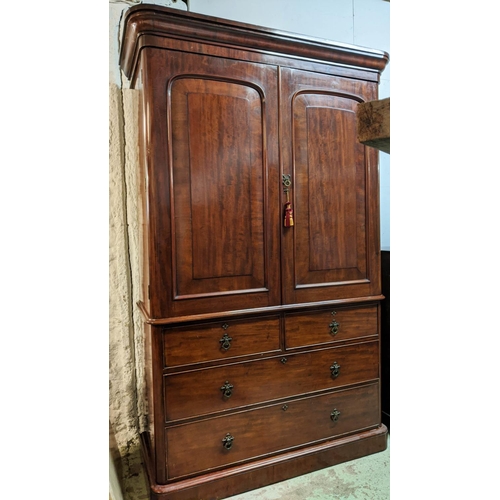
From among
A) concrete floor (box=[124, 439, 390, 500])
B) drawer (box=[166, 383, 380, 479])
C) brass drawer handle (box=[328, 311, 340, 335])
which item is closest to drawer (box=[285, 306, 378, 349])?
brass drawer handle (box=[328, 311, 340, 335])

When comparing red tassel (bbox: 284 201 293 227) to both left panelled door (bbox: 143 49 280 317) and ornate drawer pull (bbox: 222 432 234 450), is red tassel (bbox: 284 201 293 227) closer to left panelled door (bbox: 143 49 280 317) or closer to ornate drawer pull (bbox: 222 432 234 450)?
left panelled door (bbox: 143 49 280 317)

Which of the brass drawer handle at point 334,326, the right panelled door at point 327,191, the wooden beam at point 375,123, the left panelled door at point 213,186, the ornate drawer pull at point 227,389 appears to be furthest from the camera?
the brass drawer handle at point 334,326

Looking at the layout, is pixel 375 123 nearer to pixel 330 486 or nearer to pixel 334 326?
pixel 334 326

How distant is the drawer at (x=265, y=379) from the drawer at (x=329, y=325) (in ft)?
0.18

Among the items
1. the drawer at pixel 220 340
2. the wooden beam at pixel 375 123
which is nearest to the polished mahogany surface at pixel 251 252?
the drawer at pixel 220 340

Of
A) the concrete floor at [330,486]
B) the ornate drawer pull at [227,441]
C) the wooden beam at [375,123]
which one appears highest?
the wooden beam at [375,123]

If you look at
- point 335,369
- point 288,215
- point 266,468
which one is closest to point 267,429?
point 266,468

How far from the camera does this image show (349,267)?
1.98 m

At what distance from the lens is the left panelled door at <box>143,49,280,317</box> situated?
160 cm

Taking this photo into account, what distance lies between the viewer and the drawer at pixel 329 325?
1.85m

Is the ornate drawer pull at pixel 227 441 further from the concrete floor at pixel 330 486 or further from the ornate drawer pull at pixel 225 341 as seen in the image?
the ornate drawer pull at pixel 225 341

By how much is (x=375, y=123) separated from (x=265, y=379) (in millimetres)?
1598
